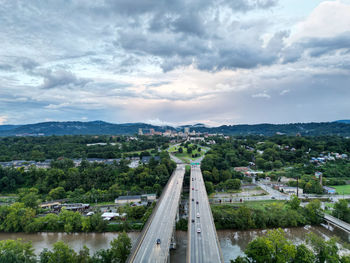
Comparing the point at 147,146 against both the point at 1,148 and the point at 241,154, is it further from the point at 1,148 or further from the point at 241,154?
the point at 1,148

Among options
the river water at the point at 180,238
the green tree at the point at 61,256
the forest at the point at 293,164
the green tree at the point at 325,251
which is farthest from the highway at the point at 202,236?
the forest at the point at 293,164

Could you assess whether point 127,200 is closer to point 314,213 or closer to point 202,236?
point 202,236

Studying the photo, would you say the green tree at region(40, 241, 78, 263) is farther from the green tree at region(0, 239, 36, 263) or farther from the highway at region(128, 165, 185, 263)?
the highway at region(128, 165, 185, 263)

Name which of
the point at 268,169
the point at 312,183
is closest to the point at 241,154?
the point at 268,169

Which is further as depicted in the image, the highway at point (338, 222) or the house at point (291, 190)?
the house at point (291, 190)

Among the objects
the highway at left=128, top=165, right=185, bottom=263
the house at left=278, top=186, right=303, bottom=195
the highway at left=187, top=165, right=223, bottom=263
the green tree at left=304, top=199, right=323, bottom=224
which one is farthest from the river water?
the house at left=278, top=186, right=303, bottom=195

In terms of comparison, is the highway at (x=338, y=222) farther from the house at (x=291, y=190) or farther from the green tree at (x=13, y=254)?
→ the green tree at (x=13, y=254)

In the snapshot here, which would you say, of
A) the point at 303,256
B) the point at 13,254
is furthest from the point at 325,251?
the point at 13,254
